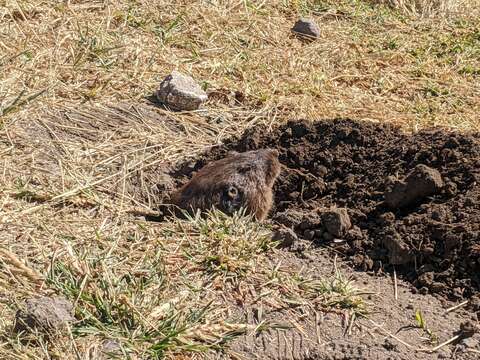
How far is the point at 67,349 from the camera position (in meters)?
4.23

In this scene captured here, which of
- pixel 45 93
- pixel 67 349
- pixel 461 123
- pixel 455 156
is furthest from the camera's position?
pixel 461 123

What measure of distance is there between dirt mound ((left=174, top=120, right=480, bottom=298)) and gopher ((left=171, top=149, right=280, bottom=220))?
8.2 inches

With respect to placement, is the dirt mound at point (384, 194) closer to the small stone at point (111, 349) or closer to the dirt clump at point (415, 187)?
the dirt clump at point (415, 187)

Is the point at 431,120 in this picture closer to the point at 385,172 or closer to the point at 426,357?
the point at 385,172

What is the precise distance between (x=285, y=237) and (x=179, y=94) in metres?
2.01

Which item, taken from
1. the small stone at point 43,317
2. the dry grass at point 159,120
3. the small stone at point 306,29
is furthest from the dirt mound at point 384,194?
the small stone at point 306,29

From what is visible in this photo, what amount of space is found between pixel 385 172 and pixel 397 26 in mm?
3689

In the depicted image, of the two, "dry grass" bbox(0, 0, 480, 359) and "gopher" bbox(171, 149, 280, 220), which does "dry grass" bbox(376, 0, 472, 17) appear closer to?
"dry grass" bbox(0, 0, 480, 359)

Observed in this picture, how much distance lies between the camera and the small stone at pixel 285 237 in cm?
543

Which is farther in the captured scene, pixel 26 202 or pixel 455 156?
pixel 455 156

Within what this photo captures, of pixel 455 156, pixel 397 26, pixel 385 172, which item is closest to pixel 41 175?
pixel 385 172

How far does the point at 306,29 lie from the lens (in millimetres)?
8812

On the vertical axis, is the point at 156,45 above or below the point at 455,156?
below

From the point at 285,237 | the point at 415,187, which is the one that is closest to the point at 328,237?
the point at 285,237
